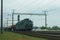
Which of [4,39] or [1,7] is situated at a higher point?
[1,7]

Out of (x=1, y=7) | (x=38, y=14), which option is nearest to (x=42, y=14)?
(x=38, y=14)

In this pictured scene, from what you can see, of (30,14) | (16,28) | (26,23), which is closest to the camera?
(26,23)

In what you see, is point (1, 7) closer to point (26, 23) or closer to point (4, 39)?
point (4, 39)

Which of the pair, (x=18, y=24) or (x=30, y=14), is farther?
(x=30, y=14)

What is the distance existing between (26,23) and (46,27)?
91.7 ft

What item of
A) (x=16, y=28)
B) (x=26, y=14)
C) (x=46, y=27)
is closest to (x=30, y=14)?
(x=26, y=14)

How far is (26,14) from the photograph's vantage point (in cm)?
8756

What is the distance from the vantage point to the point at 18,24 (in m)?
70.6

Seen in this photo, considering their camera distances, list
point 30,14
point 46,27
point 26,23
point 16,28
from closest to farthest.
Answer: point 26,23 → point 16,28 → point 30,14 → point 46,27

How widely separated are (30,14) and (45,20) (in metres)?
6.73

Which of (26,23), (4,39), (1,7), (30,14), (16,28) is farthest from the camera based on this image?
(30,14)

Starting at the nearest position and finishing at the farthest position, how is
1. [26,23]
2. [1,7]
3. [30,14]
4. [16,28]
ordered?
[1,7] → [26,23] → [16,28] → [30,14]

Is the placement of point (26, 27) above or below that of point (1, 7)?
below

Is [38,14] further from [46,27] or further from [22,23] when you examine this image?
[22,23]
